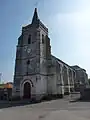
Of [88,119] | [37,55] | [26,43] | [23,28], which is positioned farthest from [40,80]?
[88,119]

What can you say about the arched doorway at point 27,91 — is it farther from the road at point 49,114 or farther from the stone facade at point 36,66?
the road at point 49,114

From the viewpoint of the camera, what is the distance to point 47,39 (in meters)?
37.0

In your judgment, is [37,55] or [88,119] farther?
[37,55]

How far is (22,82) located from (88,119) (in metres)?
24.3

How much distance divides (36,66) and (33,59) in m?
2.37

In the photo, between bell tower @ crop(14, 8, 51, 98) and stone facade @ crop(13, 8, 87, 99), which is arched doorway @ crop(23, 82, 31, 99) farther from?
bell tower @ crop(14, 8, 51, 98)

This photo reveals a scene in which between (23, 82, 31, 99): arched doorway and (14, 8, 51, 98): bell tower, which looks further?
(23, 82, 31, 99): arched doorway

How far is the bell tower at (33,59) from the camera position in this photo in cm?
3117

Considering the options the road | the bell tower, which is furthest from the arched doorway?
the road

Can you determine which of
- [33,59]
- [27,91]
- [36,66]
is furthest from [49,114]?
[33,59]

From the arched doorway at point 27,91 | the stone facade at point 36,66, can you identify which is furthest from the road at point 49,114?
the arched doorway at point 27,91

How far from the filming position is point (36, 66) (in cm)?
3152

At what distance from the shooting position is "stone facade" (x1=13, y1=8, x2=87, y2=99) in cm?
3136

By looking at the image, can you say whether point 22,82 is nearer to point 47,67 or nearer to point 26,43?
point 47,67
